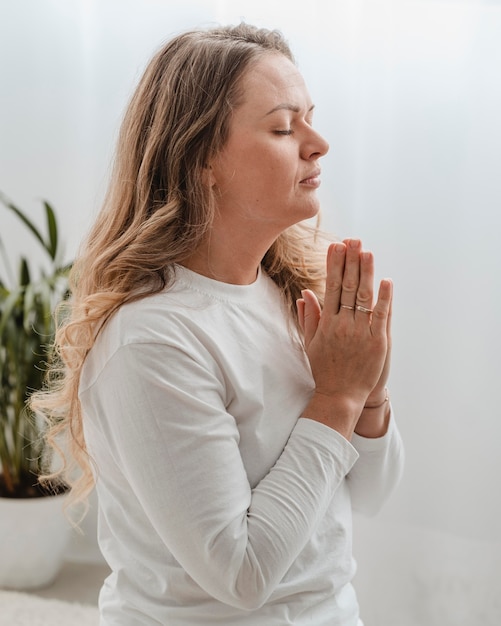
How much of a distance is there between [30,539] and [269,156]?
167 centimetres

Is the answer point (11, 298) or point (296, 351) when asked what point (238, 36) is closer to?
point (296, 351)

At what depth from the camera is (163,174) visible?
114 cm

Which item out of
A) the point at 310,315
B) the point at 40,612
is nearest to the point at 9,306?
the point at 40,612

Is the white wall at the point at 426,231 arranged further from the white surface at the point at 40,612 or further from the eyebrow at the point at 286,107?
the eyebrow at the point at 286,107

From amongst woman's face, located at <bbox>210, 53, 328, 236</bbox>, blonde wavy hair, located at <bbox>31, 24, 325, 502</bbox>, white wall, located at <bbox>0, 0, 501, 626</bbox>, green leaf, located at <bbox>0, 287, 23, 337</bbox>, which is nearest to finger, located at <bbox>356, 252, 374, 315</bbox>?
woman's face, located at <bbox>210, 53, 328, 236</bbox>

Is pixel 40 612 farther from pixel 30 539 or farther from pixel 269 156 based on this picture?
pixel 269 156

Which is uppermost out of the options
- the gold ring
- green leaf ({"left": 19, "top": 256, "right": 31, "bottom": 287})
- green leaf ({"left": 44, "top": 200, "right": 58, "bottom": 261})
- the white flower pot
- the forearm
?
the gold ring

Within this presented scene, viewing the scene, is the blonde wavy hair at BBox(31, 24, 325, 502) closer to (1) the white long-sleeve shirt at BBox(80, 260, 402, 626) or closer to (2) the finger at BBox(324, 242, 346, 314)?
(1) the white long-sleeve shirt at BBox(80, 260, 402, 626)

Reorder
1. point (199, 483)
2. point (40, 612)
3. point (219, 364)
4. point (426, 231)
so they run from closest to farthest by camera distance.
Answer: point (199, 483)
point (219, 364)
point (426, 231)
point (40, 612)

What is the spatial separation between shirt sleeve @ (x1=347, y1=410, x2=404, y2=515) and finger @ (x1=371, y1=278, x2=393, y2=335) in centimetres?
20

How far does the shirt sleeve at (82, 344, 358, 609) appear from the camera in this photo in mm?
953

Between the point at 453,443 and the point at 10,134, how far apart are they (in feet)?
5.33

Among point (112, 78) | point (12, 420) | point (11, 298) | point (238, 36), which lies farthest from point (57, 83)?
point (238, 36)

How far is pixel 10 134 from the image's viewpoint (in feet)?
8.47
